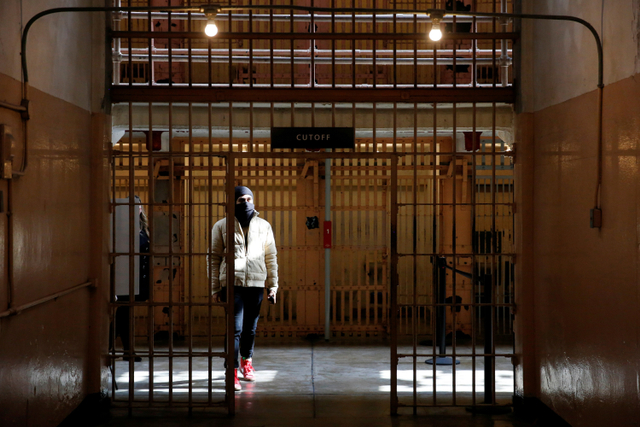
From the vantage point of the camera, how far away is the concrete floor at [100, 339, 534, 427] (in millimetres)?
5551

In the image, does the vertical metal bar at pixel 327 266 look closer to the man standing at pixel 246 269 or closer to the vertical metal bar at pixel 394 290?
the man standing at pixel 246 269

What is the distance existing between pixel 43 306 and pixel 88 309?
1051 millimetres

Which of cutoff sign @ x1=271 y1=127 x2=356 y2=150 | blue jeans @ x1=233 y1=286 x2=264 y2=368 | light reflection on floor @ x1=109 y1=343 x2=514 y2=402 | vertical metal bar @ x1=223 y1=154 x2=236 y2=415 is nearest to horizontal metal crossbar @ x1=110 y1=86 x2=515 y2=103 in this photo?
cutoff sign @ x1=271 y1=127 x2=356 y2=150

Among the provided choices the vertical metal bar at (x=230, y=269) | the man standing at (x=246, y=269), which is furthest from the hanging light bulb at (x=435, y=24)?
the man standing at (x=246, y=269)

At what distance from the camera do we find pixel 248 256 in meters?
6.61

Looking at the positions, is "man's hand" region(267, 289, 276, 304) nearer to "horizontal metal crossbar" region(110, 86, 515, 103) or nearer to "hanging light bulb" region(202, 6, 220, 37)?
"horizontal metal crossbar" region(110, 86, 515, 103)

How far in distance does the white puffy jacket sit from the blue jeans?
99 millimetres

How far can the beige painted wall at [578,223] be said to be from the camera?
13.3ft

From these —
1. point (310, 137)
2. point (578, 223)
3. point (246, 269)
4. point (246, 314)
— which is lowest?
point (246, 314)

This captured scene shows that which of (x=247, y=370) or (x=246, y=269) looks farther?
(x=247, y=370)

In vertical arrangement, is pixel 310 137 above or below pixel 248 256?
above

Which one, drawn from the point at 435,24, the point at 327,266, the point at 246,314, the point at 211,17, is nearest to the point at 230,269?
the point at 246,314

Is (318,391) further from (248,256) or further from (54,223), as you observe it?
(54,223)

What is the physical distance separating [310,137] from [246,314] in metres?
2.03
